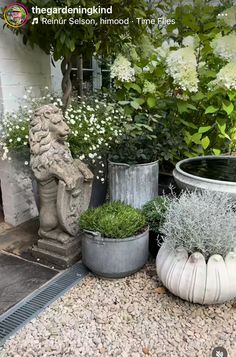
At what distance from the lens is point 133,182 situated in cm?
260

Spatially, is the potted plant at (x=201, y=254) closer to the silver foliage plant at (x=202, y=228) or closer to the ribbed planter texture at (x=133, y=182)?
the silver foliage plant at (x=202, y=228)

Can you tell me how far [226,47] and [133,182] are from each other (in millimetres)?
1354

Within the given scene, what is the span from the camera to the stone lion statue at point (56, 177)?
2064 mm

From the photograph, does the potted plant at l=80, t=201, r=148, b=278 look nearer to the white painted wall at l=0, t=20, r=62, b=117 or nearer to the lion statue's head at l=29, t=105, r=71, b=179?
the lion statue's head at l=29, t=105, r=71, b=179

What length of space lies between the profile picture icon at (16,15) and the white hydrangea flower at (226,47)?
1559 mm

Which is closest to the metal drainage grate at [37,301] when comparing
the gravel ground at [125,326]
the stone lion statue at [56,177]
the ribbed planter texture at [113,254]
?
the gravel ground at [125,326]

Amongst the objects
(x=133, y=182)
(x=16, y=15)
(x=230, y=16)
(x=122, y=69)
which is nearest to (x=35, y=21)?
(x=16, y=15)

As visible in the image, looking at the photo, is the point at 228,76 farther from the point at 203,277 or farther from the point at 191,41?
the point at 203,277

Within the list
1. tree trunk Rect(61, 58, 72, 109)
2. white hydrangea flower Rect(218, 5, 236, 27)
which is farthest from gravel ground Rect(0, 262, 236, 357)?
white hydrangea flower Rect(218, 5, 236, 27)

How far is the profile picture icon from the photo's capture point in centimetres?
229

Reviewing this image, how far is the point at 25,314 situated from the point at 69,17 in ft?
6.50

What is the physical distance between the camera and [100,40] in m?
2.56

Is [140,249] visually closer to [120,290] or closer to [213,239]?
[120,290]

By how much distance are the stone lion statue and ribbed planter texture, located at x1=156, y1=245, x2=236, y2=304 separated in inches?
32.6
